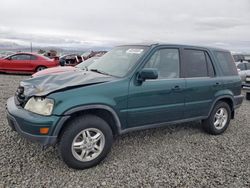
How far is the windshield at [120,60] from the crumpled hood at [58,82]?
10.0 inches

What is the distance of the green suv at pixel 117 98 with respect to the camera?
2.90 meters

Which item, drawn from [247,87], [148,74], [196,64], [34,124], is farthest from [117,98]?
[247,87]

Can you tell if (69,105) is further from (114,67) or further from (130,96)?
(114,67)

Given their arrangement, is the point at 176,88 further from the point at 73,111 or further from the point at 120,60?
the point at 73,111

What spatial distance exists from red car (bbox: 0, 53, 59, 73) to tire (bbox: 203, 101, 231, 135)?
35.5 ft

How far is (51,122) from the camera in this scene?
2.81 metres

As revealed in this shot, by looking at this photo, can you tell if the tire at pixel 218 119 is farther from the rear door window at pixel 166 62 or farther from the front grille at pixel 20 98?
the front grille at pixel 20 98

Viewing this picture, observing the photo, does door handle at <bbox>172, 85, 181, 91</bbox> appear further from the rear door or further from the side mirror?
the side mirror

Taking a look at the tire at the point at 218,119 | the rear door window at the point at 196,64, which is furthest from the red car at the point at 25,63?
the tire at the point at 218,119

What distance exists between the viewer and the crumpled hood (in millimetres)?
2998

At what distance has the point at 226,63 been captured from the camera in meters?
→ 4.83

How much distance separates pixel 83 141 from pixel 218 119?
9.89 ft

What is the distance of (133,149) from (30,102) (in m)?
1.83

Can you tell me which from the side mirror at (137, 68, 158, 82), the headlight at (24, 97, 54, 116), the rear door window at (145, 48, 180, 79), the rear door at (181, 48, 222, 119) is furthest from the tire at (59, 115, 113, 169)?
the rear door at (181, 48, 222, 119)
